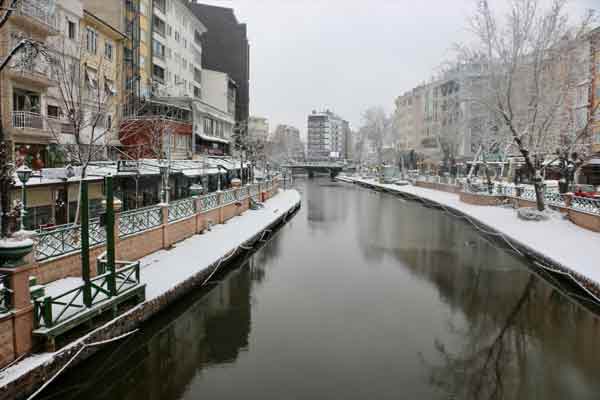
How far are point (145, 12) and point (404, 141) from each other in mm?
81279

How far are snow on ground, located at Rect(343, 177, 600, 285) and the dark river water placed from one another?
141 centimetres

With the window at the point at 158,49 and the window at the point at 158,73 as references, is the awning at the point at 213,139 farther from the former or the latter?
the window at the point at 158,49

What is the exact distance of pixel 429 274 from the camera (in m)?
19.1

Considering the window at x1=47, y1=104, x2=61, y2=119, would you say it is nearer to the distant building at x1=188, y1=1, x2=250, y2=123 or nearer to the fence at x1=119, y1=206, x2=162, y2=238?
the fence at x1=119, y1=206, x2=162, y2=238

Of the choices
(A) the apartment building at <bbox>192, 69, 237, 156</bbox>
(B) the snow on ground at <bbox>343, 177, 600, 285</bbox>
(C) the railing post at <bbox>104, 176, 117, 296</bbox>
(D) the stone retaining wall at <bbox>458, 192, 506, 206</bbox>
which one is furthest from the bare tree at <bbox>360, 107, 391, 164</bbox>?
(C) the railing post at <bbox>104, 176, 117, 296</bbox>

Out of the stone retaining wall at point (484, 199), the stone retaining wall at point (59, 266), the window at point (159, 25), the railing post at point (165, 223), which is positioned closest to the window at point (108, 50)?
the window at point (159, 25)

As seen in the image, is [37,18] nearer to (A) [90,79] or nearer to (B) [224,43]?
(A) [90,79]

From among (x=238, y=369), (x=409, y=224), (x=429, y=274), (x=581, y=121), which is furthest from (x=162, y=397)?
(x=581, y=121)

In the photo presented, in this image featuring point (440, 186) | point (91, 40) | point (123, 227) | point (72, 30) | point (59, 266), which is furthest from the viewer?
point (440, 186)

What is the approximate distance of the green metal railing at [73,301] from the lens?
29.1 feet

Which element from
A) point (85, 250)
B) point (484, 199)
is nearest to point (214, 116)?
point (484, 199)

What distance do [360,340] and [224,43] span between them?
257ft

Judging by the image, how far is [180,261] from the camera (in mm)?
16859

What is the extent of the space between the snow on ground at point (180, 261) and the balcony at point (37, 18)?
1203cm
